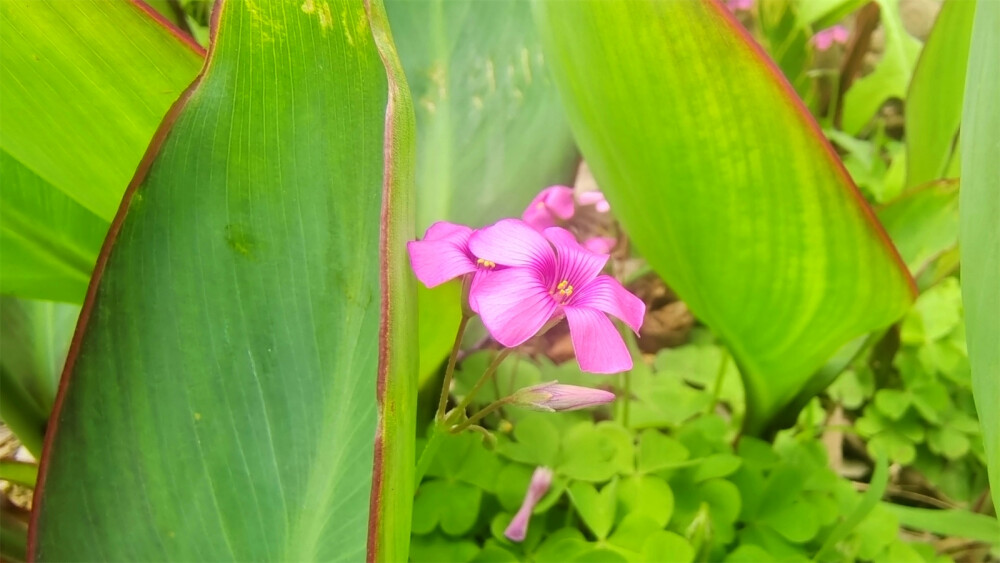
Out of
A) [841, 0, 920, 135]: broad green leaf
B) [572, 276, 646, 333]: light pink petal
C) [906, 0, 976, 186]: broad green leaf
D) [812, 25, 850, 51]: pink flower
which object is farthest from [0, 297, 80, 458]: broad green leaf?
[812, 25, 850, 51]: pink flower

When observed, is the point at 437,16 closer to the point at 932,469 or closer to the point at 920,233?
the point at 920,233

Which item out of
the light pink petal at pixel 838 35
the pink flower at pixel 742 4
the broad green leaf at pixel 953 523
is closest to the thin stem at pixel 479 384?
the broad green leaf at pixel 953 523

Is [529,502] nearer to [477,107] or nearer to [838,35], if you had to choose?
[477,107]

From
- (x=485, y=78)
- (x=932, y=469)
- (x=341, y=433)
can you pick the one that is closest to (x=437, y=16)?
(x=485, y=78)

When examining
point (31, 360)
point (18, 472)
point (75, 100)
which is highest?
point (75, 100)

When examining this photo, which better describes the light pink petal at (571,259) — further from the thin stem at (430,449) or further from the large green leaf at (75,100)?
the large green leaf at (75,100)

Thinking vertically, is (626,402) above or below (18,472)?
below

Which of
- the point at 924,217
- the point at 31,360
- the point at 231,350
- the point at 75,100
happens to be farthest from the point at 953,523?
the point at 31,360
